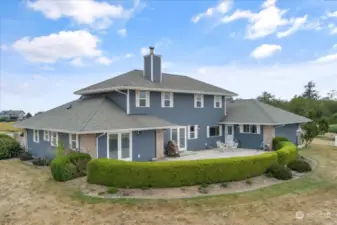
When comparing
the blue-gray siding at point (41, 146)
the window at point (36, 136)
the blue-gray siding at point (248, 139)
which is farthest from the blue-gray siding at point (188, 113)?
the window at point (36, 136)

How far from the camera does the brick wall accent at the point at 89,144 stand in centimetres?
1603

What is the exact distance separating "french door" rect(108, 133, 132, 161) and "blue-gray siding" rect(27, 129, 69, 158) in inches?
124

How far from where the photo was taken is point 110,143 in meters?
16.9

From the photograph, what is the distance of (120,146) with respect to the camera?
57.0ft

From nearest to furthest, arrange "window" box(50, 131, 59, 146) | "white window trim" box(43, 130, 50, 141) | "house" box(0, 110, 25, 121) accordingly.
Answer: "window" box(50, 131, 59, 146), "white window trim" box(43, 130, 50, 141), "house" box(0, 110, 25, 121)

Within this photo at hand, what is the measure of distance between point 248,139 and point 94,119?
15.0 meters

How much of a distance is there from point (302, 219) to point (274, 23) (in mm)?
17366

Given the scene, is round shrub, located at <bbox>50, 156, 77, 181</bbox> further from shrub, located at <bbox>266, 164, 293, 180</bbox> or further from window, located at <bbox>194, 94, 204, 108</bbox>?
window, located at <bbox>194, 94, 204, 108</bbox>

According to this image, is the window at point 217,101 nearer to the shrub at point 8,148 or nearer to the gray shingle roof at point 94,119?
the gray shingle roof at point 94,119

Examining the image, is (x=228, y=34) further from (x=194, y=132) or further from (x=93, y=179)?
(x=93, y=179)

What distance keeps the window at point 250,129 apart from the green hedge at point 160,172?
11315mm

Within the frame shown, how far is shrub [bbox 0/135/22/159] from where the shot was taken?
72.2 ft

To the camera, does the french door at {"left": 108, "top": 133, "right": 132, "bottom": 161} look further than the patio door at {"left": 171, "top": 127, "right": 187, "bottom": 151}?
No

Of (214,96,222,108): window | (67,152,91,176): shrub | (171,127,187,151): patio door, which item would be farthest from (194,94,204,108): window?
(67,152,91,176): shrub
